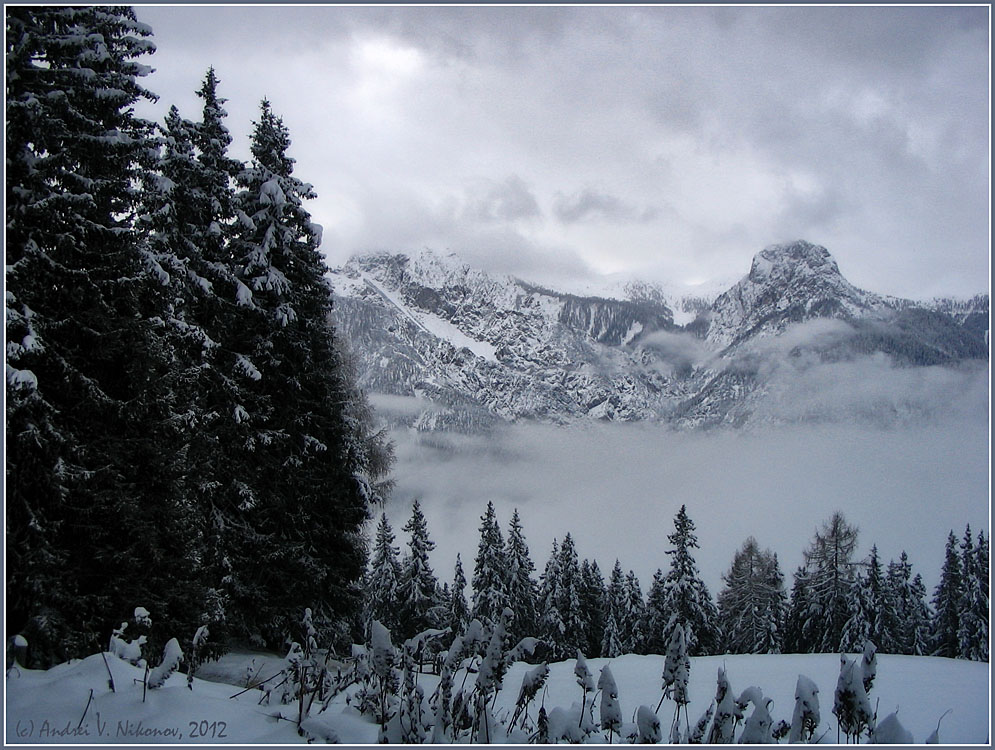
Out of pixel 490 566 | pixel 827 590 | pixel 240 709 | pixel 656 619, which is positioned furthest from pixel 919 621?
pixel 240 709

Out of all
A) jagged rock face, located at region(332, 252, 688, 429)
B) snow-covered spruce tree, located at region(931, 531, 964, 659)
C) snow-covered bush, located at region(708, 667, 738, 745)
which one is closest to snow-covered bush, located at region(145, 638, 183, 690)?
snow-covered bush, located at region(708, 667, 738, 745)

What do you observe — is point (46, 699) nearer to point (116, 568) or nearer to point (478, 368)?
point (116, 568)

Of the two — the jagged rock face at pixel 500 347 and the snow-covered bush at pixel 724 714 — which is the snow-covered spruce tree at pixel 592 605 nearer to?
the jagged rock face at pixel 500 347

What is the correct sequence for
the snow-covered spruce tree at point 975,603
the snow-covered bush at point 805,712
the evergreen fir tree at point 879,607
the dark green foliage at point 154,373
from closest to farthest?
1. the snow-covered bush at point 805,712
2. the dark green foliage at point 154,373
3. the snow-covered spruce tree at point 975,603
4. the evergreen fir tree at point 879,607

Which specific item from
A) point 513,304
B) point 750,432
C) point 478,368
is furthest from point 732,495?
point 513,304

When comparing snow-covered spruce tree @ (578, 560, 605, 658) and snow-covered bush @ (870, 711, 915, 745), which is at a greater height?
snow-covered bush @ (870, 711, 915, 745)

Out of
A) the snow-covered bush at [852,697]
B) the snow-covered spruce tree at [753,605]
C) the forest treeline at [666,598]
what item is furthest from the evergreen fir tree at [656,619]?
the snow-covered bush at [852,697]

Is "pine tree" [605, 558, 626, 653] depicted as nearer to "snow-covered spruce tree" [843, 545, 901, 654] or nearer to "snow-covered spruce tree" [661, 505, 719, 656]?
"snow-covered spruce tree" [661, 505, 719, 656]
